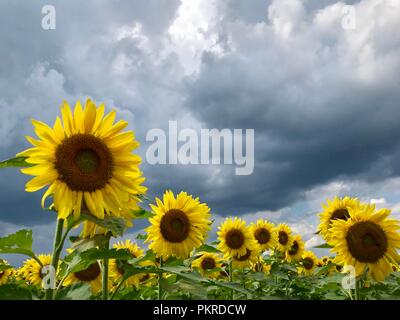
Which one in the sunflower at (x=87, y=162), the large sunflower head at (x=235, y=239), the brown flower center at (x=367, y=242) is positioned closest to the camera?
the sunflower at (x=87, y=162)

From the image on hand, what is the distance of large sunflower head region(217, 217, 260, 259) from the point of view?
11630mm

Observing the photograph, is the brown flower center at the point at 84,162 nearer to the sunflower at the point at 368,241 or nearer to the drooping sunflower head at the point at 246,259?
the sunflower at the point at 368,241

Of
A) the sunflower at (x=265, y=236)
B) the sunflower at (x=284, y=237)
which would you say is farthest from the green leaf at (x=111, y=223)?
the sunflower at (x=284, y=237)

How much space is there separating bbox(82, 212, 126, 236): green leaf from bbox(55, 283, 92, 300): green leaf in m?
0.51

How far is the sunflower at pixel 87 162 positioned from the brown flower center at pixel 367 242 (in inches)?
154

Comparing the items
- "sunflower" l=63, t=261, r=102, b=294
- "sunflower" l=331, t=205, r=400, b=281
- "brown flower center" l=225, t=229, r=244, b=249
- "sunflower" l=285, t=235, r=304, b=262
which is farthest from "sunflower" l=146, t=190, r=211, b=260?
"sunflower" l=285, t=235, r=304, b=262

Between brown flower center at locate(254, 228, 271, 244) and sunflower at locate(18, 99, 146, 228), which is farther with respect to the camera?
brown flower center at locate(254, 228, 271, 244)

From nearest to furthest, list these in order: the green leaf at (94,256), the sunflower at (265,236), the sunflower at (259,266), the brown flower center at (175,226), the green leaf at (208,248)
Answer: the green leaf at (94,256)
the green leaf at (208,248)
the brown flower center at (175,226)
the sunflower at (259,266)
the sunflower at (265,236)

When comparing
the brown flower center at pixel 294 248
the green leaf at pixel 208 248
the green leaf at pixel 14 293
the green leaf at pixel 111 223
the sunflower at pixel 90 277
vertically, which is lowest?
the green leaf at pixel 14 293

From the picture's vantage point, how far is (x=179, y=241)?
25.2 feet

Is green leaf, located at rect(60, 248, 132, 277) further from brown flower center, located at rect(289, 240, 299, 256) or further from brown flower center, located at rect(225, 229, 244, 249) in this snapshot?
brown flower center, located at rect(289, 240, 299, 256)

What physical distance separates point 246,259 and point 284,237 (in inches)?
143

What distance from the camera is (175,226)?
25.6ft

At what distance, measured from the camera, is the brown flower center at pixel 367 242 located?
22.5ft
